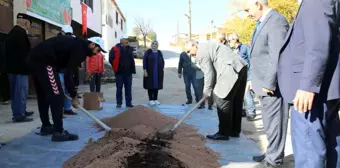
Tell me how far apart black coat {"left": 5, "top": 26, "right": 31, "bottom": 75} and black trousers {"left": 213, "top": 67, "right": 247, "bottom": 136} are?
3.22 meters

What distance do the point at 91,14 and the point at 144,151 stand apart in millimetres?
15898

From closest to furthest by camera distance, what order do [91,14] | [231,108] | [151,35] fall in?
[231,108], [91,14], [151,35]

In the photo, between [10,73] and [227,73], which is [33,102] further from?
[227,73]

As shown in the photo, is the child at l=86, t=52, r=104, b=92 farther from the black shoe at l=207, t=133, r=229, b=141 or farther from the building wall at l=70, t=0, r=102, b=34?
the building wall at l=70, t=0, r=102, b=34

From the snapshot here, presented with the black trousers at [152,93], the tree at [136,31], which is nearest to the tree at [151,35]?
the tree at [136,31]

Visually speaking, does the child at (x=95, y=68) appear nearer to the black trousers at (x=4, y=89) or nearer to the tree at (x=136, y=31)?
the black trousers at (x=4, y=89)

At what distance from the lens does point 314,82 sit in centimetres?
213

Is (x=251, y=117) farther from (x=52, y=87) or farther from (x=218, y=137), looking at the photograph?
(x=52, y=87)

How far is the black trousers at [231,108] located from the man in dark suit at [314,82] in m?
2.34

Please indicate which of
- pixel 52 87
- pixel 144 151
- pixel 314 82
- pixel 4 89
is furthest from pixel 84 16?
pixel 314 82

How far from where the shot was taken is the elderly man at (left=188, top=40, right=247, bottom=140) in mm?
4730

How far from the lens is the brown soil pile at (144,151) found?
3.19m

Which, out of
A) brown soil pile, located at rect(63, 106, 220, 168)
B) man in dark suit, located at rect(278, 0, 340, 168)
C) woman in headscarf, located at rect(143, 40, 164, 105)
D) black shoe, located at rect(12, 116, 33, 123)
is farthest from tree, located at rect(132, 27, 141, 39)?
man in dark suit, located at rect(278, 0, 340, 168)

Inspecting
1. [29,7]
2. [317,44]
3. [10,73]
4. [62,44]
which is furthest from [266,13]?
[29,7]
